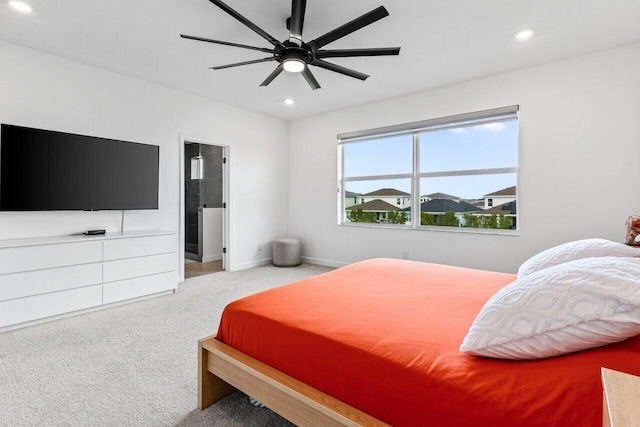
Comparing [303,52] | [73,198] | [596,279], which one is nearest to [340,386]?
[596,279]

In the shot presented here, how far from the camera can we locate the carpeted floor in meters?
1.62

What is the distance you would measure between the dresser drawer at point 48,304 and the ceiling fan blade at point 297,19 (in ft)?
9.76

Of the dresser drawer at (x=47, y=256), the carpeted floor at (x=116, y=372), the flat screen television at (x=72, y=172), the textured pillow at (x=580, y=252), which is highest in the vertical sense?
the flat screen television at (x=72, y=172)

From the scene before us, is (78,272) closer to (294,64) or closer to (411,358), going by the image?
(294,64)

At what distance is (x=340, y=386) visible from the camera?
3.89ft

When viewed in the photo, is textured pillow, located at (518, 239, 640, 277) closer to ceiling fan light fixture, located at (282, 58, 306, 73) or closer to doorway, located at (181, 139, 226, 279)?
ceiling fan light fixture, located at (282, 58, 306, 73)

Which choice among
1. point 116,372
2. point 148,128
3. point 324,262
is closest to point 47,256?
point 116,372

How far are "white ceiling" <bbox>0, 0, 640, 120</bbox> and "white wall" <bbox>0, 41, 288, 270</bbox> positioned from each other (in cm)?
23

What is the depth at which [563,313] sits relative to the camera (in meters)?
0.92

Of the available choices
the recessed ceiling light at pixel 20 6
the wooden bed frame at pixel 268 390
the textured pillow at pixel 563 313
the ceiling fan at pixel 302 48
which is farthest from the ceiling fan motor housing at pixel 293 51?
the textured pillow at pixel 563 313

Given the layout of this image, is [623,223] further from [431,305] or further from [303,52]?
[303,52]

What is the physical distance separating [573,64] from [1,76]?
18.6ft

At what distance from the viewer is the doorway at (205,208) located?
5.79 metres

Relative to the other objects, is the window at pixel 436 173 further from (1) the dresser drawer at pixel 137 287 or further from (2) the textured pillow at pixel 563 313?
(2) the textured pillow at pixel 563 313
